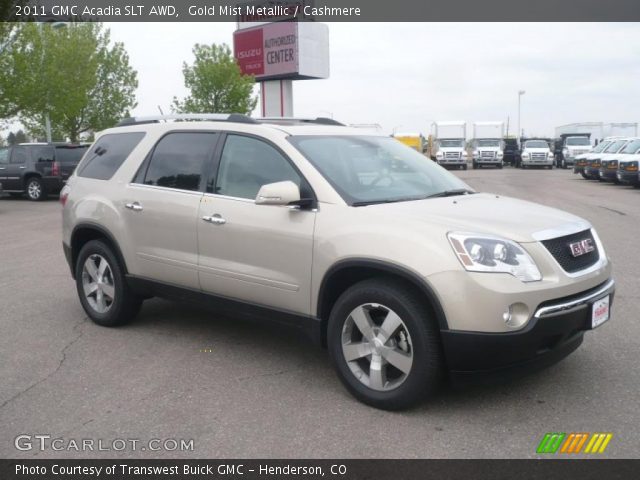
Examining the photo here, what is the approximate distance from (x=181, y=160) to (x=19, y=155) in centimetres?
1788

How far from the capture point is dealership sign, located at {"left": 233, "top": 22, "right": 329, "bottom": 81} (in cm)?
3462

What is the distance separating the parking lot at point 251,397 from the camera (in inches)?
142

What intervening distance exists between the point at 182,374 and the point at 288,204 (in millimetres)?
1442

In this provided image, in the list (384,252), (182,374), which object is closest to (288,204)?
(384,252)

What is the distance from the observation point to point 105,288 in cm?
591

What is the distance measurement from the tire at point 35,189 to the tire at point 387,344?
1899 centimetres

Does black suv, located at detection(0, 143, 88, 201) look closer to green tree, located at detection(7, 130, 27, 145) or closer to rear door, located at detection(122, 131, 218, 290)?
rear door, located at detection(122, 131, 218, 290)

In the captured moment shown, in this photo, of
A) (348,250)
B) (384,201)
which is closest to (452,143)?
(384,201)

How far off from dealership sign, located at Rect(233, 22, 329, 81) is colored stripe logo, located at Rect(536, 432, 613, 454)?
32369 mm

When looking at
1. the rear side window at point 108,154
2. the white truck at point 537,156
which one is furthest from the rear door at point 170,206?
the white truck at point 537,156

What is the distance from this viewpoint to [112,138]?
6.13m

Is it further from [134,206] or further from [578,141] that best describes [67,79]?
[578,141]

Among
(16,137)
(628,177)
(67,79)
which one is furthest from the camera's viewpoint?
(16,137)
